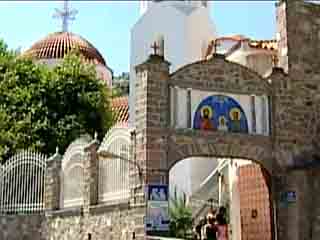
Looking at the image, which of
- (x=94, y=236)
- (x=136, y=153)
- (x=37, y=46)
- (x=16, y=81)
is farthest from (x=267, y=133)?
(x=37, y=46)

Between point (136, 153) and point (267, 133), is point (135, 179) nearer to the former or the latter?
point (136, 153)

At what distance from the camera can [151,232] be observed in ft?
44.2

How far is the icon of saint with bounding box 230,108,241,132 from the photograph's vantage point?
14797 millimetres

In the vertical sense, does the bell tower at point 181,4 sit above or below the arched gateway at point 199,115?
above

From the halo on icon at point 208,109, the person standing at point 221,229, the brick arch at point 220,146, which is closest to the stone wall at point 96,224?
the brick arch at point 220,146

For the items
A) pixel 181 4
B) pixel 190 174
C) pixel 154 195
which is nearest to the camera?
pixel 154 195

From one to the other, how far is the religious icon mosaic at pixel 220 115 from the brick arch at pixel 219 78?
283 mm

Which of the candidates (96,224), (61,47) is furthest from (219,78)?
(61,47)

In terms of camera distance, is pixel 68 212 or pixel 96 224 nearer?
pixel 96 224

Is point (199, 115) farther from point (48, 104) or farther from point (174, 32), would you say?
point (174, 32)

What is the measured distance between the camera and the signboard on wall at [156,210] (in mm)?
13516

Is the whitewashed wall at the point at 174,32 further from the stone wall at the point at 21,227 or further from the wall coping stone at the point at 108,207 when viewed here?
the wall coping stone at the point at 108,207

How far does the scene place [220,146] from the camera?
47.9 ft

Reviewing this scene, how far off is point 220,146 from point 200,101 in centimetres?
115
